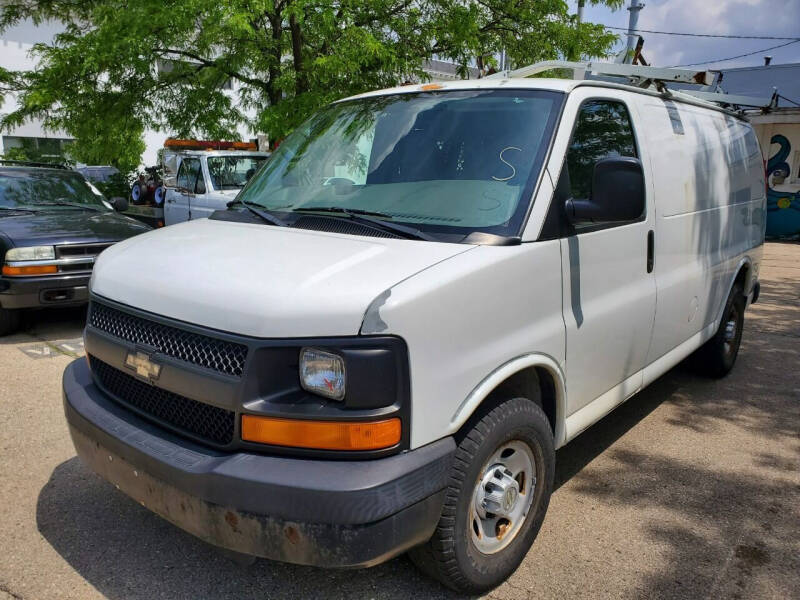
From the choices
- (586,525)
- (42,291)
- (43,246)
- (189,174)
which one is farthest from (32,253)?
(586,525)

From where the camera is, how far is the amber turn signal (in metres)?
6.30

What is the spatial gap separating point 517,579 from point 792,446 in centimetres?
251

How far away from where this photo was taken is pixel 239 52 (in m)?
10.1

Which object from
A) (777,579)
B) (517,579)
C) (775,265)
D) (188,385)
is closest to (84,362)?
(188,385)

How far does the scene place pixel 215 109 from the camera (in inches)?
451

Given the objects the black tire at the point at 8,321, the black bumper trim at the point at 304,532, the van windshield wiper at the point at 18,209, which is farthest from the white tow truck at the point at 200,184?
the black bumper trim at the point at 304,532

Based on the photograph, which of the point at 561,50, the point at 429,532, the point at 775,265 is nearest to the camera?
the point at 429,532

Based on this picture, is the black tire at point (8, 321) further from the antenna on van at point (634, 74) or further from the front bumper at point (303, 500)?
the antenna on van at point (634, 74)

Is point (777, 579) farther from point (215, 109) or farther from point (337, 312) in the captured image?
point (215, 109)

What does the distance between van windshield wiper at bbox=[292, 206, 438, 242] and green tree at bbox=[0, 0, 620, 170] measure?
231 inches

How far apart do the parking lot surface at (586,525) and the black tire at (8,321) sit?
167 centimetres

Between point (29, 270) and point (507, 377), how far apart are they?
5.46 metres

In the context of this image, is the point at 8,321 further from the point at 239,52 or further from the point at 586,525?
the point at 586,525

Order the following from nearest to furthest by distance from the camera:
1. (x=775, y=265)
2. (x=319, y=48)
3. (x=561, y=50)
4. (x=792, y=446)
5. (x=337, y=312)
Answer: (x=337, y=312) < (x=792, y=446) < (x=319, y=48) < (x=561, y=50) < (x=775, y=265)
